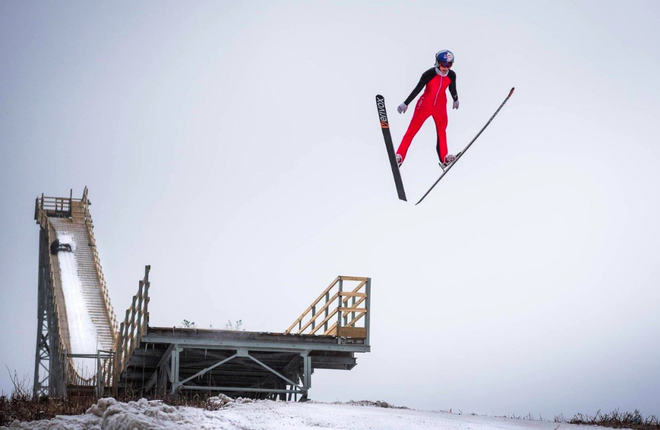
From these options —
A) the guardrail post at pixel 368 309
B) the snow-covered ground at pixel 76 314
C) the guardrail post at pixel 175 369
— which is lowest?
the guardrail post at pixel 175 369

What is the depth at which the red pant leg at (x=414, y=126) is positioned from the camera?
70.5 feet

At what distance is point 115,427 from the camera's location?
1462 centimetres

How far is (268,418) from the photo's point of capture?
16828 mm

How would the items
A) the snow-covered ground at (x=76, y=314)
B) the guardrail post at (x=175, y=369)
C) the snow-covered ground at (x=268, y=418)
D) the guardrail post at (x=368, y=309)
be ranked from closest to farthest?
the snow-covered ground at (x=268, y=418) < the guardrail post at (x=175, y=369) < the guardrail post at (x=368, y=309) < the snow-covered ground at (x=76, y=314)

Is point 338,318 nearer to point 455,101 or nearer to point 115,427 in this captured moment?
point 455,101

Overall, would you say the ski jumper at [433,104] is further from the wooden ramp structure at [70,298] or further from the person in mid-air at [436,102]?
the wooden ramp structure at [70,298]

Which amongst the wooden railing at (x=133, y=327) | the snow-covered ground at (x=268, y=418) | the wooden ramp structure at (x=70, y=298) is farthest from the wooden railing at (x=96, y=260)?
the snow-covered ground at (x=268, y=418)

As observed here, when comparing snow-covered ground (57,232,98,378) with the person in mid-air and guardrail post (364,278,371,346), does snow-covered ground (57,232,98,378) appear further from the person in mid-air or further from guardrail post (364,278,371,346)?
the person in mid-air

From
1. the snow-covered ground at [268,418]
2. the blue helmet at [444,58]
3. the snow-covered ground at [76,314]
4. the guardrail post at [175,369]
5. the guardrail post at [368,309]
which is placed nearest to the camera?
the snow-covered ground at [268,418]

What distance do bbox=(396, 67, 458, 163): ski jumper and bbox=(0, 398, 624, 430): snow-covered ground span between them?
5.42 metres

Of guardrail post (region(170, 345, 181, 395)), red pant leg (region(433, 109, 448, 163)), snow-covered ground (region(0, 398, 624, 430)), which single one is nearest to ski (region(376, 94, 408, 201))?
red pant leg (region(433, 109, 448, 163))

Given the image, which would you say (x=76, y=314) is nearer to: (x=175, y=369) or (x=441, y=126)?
(x=175, y=369)

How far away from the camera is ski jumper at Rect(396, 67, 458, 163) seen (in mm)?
21109

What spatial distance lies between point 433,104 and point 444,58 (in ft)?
3.36
